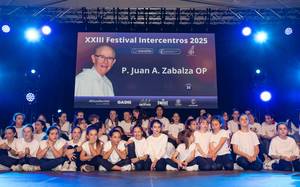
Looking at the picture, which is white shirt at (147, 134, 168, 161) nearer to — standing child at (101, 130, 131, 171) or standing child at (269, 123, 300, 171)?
standing child at (101, 130, 131, 171)

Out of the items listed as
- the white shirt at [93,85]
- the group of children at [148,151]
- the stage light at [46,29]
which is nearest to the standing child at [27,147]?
the group of children at [148,151]

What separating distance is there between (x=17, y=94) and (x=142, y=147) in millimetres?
4050

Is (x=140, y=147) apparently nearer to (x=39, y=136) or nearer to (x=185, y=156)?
(x=185, y=156)

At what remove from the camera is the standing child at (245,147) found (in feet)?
18.1

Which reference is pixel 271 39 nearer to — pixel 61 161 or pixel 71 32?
pixel 71 32

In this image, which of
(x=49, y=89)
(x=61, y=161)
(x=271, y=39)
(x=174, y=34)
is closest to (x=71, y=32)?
(x=49, y=89)

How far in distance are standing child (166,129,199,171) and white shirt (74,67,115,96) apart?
8.55ft

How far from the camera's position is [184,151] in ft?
18.8

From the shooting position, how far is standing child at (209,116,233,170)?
18.2 feet

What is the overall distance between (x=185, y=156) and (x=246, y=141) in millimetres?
945

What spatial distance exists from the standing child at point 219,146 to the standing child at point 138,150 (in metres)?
0.99

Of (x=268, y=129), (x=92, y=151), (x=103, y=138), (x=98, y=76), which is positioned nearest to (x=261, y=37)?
(x=268, y=129)

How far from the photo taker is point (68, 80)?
8.54 meters

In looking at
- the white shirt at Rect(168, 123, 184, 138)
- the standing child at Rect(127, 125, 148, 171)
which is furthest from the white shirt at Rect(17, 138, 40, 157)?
the white shirt at Rect(168, 123, 184, 138)
